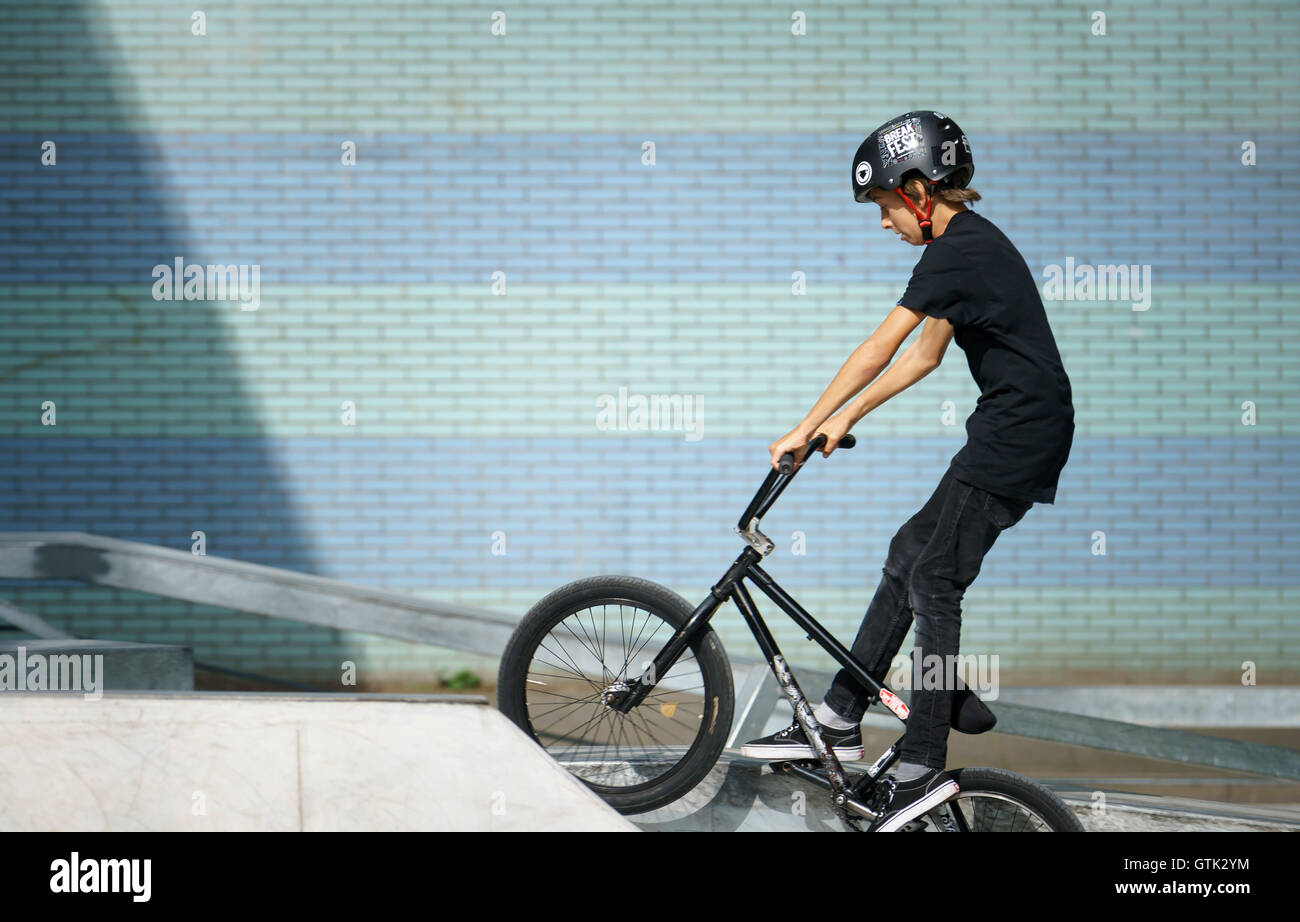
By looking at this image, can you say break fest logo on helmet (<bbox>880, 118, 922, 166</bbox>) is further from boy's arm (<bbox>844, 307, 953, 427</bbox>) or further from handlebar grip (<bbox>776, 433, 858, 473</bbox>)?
handlebar grip (<bbox>776, 433, 858, 473</bbox>)

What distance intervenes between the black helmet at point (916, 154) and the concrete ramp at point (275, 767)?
5.98ft

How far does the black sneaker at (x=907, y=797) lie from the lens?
9.17 feet

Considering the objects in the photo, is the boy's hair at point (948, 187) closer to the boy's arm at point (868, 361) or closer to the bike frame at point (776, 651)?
the boy's arm at point (868, 361)

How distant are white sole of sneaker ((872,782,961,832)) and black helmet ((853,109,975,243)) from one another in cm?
153

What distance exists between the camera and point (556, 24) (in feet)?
25.8

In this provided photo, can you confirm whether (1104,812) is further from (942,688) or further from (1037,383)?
(1037,383)

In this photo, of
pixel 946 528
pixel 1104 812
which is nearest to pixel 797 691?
pixel 946 528

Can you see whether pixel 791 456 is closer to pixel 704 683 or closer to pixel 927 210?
pixel 704 683

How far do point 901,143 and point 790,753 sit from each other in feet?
5.86

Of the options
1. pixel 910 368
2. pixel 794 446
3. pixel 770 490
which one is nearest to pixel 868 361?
pixel 910 368

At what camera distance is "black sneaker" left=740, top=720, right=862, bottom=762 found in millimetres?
3156

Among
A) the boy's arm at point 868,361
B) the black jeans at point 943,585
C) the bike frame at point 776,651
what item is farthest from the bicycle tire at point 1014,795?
the boy's arm at point 868,361

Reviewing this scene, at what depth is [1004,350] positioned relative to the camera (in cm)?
296

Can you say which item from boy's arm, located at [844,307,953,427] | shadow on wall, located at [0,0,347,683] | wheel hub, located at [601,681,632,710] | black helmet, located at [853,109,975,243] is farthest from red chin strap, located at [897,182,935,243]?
shadow on wall, located at [0,0,347,683]
